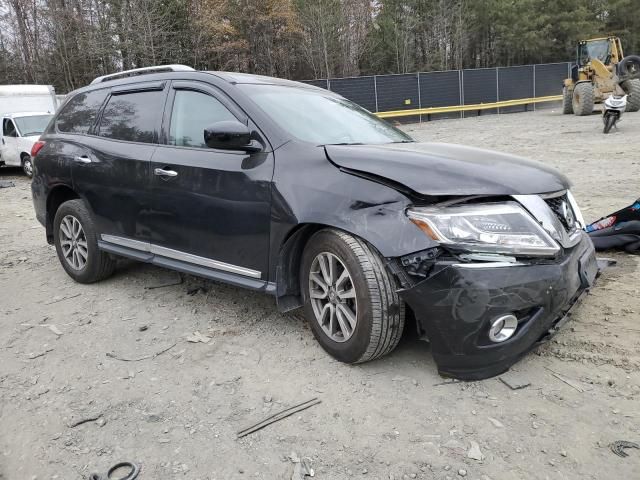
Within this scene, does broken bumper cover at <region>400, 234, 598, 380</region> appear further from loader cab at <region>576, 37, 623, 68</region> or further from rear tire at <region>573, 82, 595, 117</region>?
loader cab at <region>576, 37, 623, 68</region>

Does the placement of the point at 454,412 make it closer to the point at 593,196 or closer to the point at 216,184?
A: the point at 216,184

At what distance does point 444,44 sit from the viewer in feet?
134

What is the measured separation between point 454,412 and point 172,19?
91.9 feet

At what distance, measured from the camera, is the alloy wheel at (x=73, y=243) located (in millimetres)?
4711

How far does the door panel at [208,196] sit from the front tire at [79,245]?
3.21ft

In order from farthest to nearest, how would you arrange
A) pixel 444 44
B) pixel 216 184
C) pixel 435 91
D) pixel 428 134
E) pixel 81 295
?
pixel 444 44 < pixel 435 91 < pixel 428 134 < pixel 81 295 < pixel 216 184

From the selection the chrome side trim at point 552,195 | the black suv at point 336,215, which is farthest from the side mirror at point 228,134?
the chrome side trim at point 552,195

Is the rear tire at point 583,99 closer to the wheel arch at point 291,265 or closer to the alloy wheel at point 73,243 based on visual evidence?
the alloy wheel at point 73,243

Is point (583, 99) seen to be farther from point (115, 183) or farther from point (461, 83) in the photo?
point (115, 183)

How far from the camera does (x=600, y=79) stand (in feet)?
64.4

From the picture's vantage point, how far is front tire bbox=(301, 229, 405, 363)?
8.96ft

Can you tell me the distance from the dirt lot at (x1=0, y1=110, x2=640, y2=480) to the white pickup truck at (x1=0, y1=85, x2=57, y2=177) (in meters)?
11.8

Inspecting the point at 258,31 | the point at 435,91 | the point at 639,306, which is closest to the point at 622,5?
the point at 435,91

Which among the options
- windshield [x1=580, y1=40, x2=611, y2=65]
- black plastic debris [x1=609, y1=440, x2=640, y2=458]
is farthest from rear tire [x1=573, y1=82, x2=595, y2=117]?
black plastic debris [x1=609, y1=440, x2=640, y2=458]
